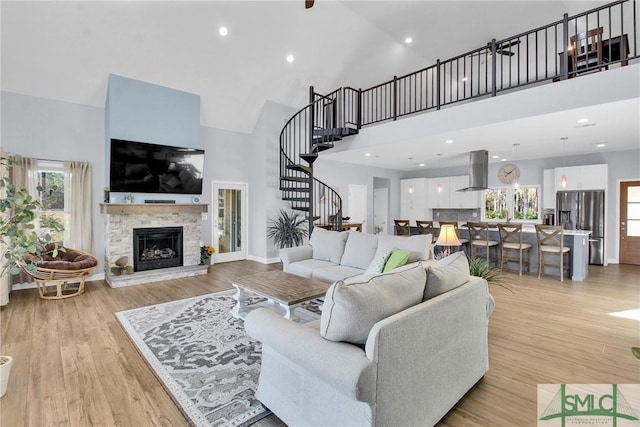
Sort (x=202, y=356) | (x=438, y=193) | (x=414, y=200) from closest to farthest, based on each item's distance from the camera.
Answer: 1. (x=202, y=356)
2. (x=438, y=193)
3. (x=414, y=200)

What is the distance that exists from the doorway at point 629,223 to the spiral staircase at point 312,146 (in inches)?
247

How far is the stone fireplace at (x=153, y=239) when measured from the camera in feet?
17.9

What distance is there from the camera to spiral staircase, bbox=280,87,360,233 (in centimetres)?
654

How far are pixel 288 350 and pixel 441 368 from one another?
37.3 inches

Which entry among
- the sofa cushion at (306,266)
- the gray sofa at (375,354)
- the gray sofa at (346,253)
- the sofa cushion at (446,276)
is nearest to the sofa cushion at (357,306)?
the gray sofa at (375,354)

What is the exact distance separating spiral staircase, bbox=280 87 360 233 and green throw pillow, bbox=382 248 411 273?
3105 millimetres

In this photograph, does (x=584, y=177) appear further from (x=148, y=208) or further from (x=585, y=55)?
(x=148, y=208)

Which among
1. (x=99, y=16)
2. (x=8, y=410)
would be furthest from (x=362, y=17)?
(x=8, y=410)

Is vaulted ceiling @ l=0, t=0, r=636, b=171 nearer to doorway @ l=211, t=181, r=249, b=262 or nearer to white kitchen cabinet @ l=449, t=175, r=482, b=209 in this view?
doorway @ l=211, t=181, r=249, b=262

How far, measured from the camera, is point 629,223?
7.11 m

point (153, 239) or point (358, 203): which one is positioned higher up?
point (358, 203)

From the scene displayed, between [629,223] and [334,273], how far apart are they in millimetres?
7387

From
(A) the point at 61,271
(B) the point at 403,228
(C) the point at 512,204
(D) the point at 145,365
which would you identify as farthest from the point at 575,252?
(A) the point at 61,271

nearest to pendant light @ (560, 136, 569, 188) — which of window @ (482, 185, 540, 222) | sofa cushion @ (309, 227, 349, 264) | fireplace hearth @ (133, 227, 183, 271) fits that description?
window @ (482, 185, 540, 222)
